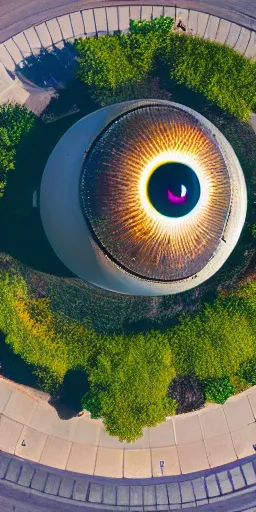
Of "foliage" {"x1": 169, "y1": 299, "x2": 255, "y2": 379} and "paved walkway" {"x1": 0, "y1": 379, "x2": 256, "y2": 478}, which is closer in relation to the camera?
"foliage" {"x1": 169, "y1": 299, "x2": 255, "y2": 379}

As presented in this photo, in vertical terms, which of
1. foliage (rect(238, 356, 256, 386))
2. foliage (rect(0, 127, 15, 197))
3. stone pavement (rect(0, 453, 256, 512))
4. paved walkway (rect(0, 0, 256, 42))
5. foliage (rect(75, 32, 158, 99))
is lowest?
stone pavement (rect(0, 453, 256, 512))

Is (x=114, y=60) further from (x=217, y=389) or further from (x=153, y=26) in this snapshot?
(x=217, y=389)

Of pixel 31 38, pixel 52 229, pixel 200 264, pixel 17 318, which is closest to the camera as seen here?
pixel 200 264

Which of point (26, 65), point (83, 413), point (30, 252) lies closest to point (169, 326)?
point (83, 413)

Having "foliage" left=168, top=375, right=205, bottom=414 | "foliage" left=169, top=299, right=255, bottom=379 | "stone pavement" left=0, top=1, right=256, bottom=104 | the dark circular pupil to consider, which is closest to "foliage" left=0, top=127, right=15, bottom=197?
"stone pavement" left=0, top=1, right=256, bottom=104

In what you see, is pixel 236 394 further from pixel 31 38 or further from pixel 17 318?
pixel 31 38

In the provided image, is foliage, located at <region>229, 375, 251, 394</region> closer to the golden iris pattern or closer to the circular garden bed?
the circular garden bed

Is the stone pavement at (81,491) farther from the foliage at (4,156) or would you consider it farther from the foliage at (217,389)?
the foliage at (4,156)

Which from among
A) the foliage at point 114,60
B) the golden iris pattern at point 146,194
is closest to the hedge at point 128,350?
the golden iris pattern at point 146,194
